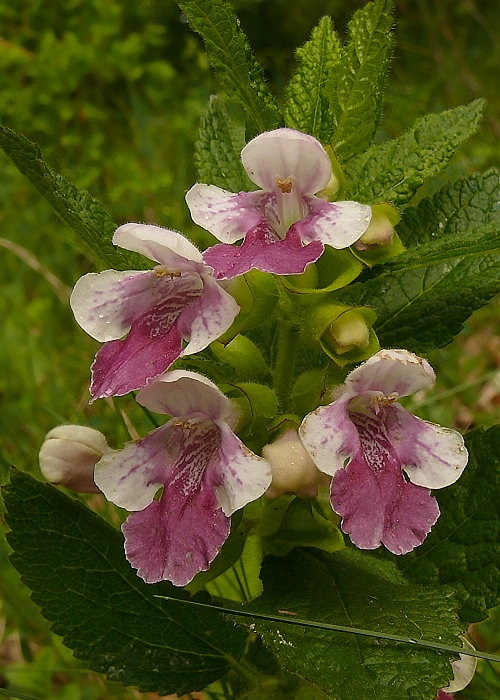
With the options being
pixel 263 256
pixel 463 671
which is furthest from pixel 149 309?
pixel 463 671

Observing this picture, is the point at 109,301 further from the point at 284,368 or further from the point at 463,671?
Result: the point at 463,671

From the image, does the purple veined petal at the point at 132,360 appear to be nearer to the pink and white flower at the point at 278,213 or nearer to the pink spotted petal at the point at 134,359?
the pink spotted petal at the point at 134,359

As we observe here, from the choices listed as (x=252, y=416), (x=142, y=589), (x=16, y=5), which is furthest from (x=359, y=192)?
(x=16, y=5)

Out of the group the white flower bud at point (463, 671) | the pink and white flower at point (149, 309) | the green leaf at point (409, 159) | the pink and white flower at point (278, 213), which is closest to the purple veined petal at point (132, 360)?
the pink and white flower at point (149, 309)

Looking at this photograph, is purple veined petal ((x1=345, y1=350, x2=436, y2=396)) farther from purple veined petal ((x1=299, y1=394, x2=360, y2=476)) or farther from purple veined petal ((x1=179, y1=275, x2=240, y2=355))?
purple veined petal ((x1=179, y1=275, x2=240, y2=355))

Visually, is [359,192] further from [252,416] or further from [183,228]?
[183,228]

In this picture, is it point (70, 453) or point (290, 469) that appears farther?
point (70, 453)

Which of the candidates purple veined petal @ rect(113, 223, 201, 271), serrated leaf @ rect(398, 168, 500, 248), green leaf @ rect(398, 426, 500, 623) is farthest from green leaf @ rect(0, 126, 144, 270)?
green leaf @ rect(398, 426, 500, 623)
